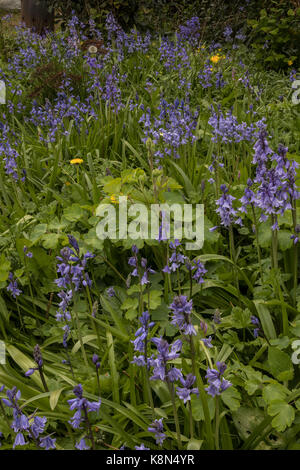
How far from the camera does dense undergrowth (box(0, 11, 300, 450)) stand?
178 cm

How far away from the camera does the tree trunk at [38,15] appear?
27.7 ft

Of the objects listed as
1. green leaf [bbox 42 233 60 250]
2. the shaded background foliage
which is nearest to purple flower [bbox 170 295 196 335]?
green leaf [bbox 42 233 60 250]

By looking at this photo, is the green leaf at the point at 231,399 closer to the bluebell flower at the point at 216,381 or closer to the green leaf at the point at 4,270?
the bluebell flower at the point at 216,381

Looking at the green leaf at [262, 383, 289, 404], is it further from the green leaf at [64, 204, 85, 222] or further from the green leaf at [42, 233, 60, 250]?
the green leaf at [64, 204, 85, 222]

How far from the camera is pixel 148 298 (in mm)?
2234

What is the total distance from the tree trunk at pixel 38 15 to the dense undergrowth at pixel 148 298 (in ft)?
14.8

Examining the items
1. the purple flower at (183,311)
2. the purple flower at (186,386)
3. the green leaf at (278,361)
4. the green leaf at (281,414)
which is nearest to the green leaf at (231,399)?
the green leaf at (281,414)

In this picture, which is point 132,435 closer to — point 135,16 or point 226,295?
point 226,295

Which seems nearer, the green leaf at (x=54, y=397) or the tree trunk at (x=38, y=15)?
the green leaf at (x=54, y=397)

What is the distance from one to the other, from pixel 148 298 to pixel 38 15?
7.86m

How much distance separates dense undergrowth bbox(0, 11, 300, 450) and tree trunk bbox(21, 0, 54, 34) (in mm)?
4522

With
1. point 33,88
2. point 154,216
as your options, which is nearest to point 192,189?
point 154,216

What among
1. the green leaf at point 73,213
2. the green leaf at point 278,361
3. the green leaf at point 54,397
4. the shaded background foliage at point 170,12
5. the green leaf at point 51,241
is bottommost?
the green leaf at point 54,397
